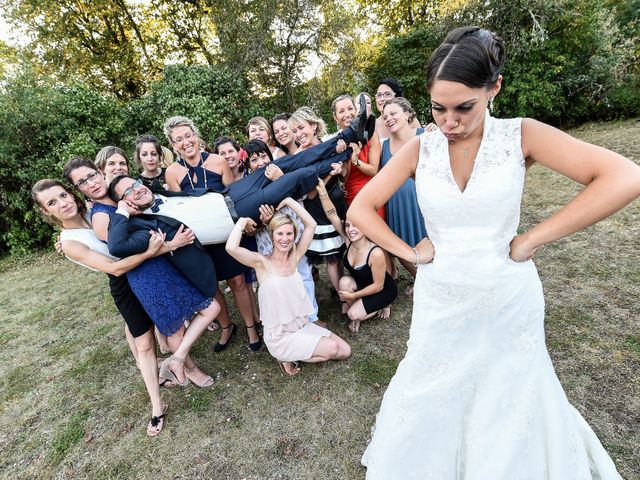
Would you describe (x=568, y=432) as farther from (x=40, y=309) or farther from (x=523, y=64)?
(x=523, y=64)

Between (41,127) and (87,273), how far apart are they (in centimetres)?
401

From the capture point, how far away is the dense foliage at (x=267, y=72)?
8.42 m

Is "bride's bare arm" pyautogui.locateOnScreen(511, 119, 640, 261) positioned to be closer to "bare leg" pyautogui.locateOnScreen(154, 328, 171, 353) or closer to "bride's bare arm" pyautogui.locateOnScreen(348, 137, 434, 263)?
"bride's bare arm" pyautogui.locateOnScreen(348, 137, 434, 263)

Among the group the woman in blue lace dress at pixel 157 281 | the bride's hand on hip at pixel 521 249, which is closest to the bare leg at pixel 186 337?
the woman in blue lace dress at pixel 157 281

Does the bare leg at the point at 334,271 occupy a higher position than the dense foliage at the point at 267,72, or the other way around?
the dense foliage at the point at 267,72

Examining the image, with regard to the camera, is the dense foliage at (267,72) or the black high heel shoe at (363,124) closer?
the black high heel shoe at (363,124)

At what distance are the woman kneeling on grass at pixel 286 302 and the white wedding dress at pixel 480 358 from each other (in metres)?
1.38

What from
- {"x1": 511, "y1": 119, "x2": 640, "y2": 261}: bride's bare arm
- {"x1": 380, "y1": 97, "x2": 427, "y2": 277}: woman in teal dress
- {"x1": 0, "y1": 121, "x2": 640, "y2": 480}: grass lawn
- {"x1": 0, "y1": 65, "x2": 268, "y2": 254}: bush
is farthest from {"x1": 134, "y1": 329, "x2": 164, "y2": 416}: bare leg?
{"x1": 0, "y1": 65, "x2": 268, "y2": 254}: bush

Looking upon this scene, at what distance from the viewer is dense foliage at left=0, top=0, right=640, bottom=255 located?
27.6ft

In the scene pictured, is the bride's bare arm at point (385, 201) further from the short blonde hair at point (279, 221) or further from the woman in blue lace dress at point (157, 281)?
the woman in blue lace dress at point (157, 281)

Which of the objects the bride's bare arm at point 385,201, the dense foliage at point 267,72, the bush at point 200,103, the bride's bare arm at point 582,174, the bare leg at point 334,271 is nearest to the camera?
the bride's bare arm at point 582,174

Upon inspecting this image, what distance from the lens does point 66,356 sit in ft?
14.3

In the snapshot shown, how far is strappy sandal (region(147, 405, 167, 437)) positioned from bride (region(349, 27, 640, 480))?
1946 mm

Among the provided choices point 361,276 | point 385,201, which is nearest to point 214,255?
point 361,276
